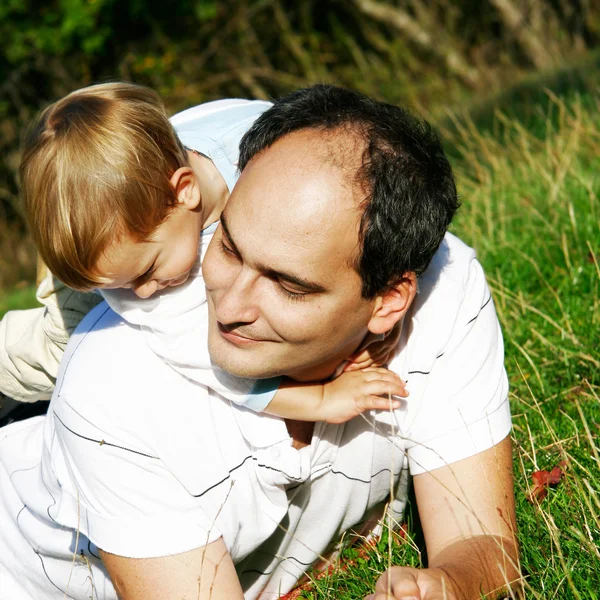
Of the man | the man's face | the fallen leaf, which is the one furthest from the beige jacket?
the fallen leaf

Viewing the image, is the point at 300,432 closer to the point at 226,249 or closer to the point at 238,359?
the point at 238,359

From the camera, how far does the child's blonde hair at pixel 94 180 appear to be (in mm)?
2695

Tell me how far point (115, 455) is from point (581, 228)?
3002mm

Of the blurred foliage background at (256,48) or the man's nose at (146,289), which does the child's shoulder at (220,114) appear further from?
the blurred foliage background at (256,48)

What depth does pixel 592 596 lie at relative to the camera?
85.5 inches

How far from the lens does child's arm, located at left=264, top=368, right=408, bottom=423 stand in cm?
249

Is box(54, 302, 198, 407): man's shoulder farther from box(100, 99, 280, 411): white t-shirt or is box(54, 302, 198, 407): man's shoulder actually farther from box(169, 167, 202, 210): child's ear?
box(169, 167, 202, 210): child's ear

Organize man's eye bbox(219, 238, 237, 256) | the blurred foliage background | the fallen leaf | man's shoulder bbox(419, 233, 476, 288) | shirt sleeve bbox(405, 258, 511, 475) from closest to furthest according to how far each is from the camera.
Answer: man's eye bbox(219, 238, 237, 256) < shirt sleeve bbox(405, 258, 511, 475) < man's shoulder bbox(419, 233, 476, 288) < the fallen leaf < the blurred foliage background

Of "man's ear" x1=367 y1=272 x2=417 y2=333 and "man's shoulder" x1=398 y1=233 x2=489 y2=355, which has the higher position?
"man's ear" x1=367 y1=272 x2=417 y2=333

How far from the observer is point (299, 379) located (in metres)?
2.61

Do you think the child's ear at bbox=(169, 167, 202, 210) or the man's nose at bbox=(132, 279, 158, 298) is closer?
the man's nose at bbox=(132, 279, 158, 298)

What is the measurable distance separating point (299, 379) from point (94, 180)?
900 mm

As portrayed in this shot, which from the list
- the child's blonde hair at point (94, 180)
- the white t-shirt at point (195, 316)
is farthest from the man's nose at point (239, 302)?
the child's blonde hair at point (94, 180)

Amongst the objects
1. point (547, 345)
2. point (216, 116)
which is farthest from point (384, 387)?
point (547, 345)
